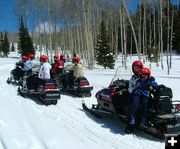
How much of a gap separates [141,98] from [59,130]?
6.50 feet

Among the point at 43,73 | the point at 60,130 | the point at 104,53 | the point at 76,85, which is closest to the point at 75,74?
the point at 76,85

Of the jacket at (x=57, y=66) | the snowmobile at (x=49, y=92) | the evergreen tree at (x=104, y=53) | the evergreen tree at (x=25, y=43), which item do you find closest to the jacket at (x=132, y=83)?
the snowmobile at (x=49, y=92)

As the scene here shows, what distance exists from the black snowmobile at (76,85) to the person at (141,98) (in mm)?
5006

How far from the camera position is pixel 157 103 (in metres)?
7.28

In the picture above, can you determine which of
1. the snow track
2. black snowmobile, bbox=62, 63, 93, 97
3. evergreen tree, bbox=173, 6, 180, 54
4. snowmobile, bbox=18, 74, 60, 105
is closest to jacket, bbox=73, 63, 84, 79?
black snowmobile, bbox=62, 63, 93, 97

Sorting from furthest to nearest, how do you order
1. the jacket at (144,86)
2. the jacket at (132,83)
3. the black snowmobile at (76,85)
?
the black snowmobile at (76,85), the jacket at (132,83), the jacket at (144,86)

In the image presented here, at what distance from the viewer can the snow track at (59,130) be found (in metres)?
6.81

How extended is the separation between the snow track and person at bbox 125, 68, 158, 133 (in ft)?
1.06

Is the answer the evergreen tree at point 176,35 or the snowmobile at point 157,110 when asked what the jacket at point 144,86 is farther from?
Answer: the evergreen tree at point 176,35

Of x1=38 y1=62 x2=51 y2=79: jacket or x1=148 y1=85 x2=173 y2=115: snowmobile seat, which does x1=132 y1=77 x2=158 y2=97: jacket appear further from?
x1=38 y1=62 x2=51 y2=79: jacket

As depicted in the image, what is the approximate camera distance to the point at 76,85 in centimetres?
1285

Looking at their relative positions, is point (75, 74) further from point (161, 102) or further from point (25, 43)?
point (25, 43)

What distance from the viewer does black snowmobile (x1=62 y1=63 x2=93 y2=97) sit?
12.7 m

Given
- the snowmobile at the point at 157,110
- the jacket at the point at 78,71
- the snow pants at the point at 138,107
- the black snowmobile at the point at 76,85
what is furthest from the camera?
the jacket at the point at 78,71
